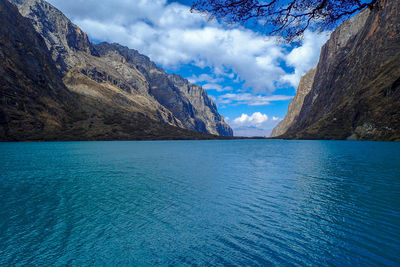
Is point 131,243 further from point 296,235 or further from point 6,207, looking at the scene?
point 6,207

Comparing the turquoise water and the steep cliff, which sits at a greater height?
the steep cliff

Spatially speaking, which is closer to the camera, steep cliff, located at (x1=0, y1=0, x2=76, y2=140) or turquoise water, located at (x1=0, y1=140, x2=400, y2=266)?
turquoise water, located at (x1=0, y1=140, x2=400, y2=266)

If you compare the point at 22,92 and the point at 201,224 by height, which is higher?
the point at 22,92

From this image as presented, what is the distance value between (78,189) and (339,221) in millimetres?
23821

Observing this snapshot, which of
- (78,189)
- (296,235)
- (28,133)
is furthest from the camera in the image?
(28,133)

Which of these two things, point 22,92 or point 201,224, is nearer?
point 201,224

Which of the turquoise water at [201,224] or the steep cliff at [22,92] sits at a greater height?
the steep cliff at [22,92]

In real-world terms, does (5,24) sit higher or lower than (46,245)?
higher

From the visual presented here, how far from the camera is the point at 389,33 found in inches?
7500

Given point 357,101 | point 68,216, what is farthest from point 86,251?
point 357,101

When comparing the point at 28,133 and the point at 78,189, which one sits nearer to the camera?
the point at 78,189

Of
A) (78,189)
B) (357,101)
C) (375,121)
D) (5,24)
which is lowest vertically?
(78,189)

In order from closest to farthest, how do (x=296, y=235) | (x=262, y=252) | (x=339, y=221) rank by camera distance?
(x=262, y=252)
(x=296, y=235)
(x=339, y=221)

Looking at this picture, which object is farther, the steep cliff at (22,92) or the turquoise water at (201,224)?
the steep cliff at (22,92)
